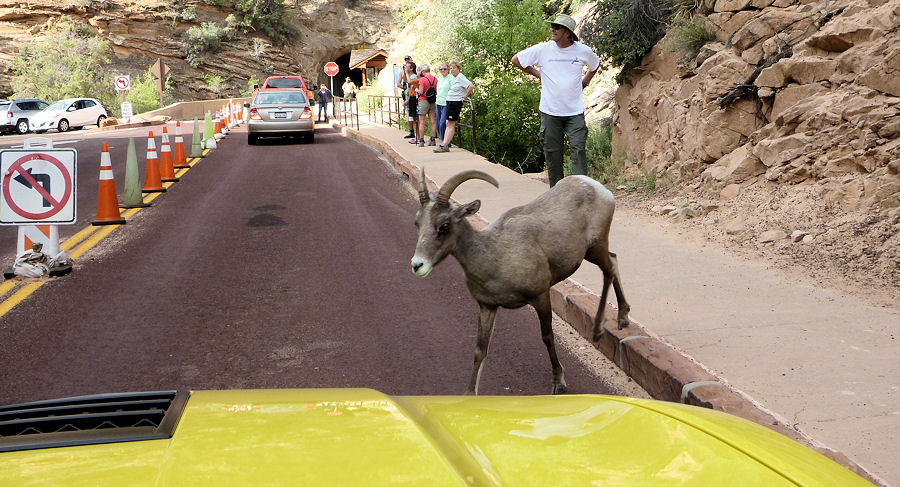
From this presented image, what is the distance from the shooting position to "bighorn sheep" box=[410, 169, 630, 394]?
4812 millimetres

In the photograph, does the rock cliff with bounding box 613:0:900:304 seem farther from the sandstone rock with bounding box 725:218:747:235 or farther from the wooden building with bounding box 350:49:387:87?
the wooden building with bounding box 350:49:387:87

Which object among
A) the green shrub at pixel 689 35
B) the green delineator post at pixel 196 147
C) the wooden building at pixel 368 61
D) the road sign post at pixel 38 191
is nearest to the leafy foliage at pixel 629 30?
the green shrub at pixel 689 35

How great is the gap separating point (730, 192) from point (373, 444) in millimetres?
9037

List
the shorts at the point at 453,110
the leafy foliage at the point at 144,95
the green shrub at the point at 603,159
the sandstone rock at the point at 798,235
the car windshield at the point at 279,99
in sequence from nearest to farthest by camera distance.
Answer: the sandstone rock at the point at 798,235 → the green shrub at the point at 603,159 → the shorts at the point at 453,110 → the car windshield at the point at 279,99 → the leafy foliage at the point at 144,95

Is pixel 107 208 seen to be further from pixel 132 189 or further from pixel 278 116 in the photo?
pixel 278 116

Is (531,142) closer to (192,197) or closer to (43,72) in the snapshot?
(192,197)

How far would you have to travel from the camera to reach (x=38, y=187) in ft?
27.0

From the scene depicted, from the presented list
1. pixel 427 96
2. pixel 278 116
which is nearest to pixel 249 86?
pixel 278 116

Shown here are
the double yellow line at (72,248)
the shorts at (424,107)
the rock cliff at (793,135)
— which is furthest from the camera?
the shorts at (424,107)

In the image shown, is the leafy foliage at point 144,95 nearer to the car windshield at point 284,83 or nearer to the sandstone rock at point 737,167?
the car windshield at point 284,83

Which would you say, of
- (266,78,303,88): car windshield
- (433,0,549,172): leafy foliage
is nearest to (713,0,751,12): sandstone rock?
(433,0,549,172): leafy foliage

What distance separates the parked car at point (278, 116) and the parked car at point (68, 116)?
1776cm

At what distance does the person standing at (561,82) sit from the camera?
923cm

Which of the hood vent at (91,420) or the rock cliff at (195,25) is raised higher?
the rock cliff at (195,25)
